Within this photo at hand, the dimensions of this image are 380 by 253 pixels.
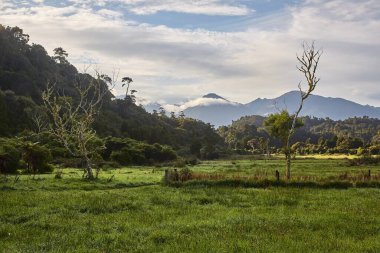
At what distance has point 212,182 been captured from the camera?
39906mm

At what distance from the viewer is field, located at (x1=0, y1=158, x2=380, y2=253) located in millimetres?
16250

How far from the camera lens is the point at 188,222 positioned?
20.9m

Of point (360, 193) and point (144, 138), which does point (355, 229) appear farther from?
point (144, 138)

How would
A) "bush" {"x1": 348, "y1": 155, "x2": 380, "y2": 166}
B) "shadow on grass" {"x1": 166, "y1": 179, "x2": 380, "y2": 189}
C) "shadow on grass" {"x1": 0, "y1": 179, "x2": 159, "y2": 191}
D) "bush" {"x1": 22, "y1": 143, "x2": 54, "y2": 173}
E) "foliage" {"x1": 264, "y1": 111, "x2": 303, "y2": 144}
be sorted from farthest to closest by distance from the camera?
"bush" {"x1": 348, "y1": 155, "x2": 380, "y2": 166} → "foliage" {"x1": 264, "y1": 111, "x2": 303, "y2": 144} → "bush" {"x1": 22, "y1": 143, "x2": 54, "y2": 173} → "shadow on grass" {"x1": 166, "y1": 179, "x2": 380, "y2": 189} → "shadow on grass" {"x1": 0, "y1": 179, "x2": 159, "y2": 191}

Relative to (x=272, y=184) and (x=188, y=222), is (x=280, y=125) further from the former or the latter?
(x=188, y=222)

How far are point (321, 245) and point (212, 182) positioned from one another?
23.7 m

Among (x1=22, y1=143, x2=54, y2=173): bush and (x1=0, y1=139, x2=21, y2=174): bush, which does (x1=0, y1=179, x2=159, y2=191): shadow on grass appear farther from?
(x1=22, y1=143, x2=54, y2=173): bush

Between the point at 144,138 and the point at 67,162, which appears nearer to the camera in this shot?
the point at 67,162

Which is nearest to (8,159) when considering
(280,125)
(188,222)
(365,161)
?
(188,222)

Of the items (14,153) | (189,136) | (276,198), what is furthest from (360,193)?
(189,136)

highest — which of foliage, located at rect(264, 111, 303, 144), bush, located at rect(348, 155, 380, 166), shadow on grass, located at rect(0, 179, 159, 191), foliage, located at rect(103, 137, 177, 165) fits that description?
foliage, located at rect(264, 111, 303, 144)

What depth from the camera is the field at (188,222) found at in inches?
640

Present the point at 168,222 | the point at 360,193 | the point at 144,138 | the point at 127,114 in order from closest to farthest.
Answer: the point at 168,222, the point at 360,193, the point at 144,138, the point at 127,114

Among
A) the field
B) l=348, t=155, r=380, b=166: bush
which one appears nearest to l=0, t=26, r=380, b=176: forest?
l=348, t=155, r=380, b=166: bush
